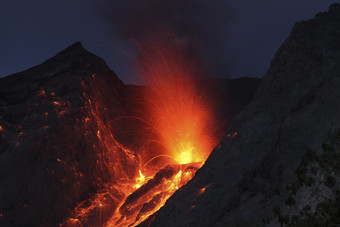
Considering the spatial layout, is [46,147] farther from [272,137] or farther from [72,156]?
[272,137]

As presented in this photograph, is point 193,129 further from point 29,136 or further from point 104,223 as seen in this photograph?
point 29,136

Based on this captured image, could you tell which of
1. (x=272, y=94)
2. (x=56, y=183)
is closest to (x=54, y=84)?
(x=56, y=183)

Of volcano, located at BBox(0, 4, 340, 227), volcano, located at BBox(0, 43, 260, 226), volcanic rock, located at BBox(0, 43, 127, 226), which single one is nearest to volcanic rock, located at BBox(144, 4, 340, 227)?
volcano, located at BBox(0, 4, 340, 227)

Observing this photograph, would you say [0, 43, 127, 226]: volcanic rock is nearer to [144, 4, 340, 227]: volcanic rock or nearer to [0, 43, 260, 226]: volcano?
[0, 43, 260, 226]: volcano

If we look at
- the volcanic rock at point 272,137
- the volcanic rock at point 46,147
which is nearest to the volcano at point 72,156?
the volcanic rock at point 46,147

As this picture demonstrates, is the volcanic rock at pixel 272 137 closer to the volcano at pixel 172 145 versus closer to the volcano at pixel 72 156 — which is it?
the volcano at pixel 172 145

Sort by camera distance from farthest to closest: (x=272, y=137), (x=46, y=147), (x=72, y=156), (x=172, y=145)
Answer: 1. (x=172, y=145)
2. (x=72, y=156)
3. (x=46, y=147)
4. (x=272, y=137)

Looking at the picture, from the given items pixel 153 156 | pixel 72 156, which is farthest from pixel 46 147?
pixel 153 156
